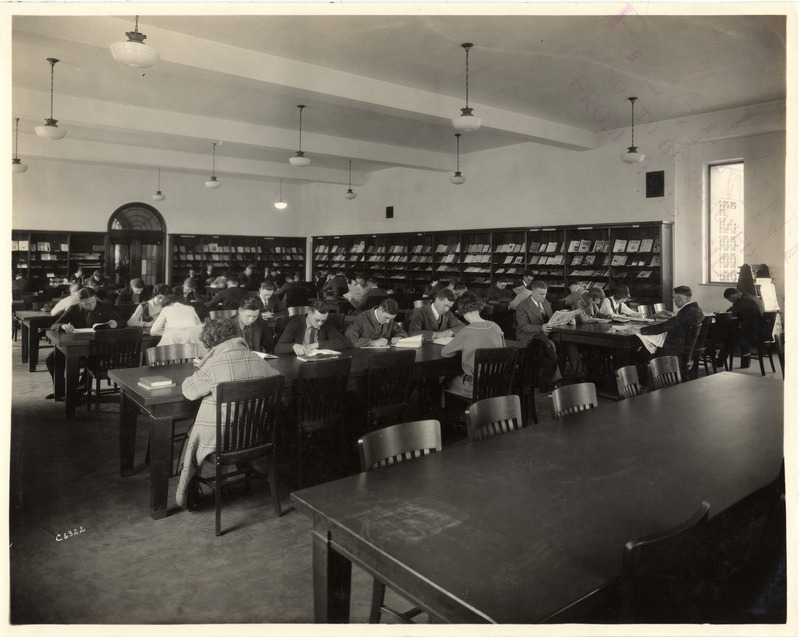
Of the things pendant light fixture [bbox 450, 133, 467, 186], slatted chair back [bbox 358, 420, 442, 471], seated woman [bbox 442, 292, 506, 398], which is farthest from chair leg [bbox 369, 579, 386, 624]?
pendant light fixture [bbox 450, 133, 467, 186]

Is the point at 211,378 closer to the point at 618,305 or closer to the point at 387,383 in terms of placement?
the point at 387,383

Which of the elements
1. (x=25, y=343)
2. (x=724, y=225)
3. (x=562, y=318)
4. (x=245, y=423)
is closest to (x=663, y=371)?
(x=245, y=423)

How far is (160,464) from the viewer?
3.19 m

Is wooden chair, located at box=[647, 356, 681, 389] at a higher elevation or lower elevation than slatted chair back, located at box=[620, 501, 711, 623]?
higher

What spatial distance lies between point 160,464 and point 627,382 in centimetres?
269

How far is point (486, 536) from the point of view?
157 centimetres

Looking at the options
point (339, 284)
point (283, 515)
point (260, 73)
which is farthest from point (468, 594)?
point (339, 284)

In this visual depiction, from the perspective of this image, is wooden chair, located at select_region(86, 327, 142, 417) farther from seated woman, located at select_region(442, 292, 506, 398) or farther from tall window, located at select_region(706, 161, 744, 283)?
tall window, located at select_region(706, 161, 744, 283)

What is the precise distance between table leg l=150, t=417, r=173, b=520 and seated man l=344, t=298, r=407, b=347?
1975 mm

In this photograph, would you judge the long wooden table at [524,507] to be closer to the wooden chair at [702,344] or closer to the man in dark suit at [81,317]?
the wooden chair at [702,344]

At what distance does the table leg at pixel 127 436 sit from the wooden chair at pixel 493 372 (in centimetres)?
226

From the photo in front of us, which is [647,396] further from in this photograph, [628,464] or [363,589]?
[363,589]

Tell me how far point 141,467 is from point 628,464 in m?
3.25

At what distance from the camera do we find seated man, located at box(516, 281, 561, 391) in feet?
19.3
